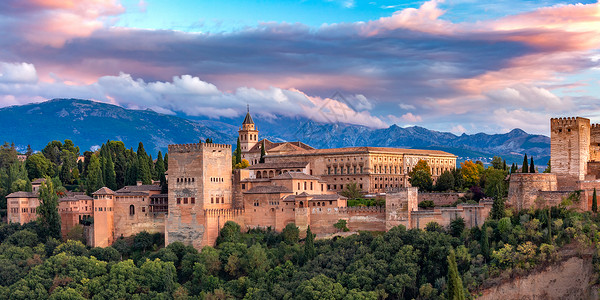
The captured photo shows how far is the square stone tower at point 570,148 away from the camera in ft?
179

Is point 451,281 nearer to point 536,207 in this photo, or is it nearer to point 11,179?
point 536,207

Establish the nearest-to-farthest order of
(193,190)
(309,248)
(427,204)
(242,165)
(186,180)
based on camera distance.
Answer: (309,248), (193,190), (186,180), (427,204), (242,165)

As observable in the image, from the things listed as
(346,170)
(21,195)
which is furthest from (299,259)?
(21,195)

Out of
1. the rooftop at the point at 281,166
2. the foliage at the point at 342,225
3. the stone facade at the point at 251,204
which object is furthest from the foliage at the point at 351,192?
the foliage at the point at 342,225

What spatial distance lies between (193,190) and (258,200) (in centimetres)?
530

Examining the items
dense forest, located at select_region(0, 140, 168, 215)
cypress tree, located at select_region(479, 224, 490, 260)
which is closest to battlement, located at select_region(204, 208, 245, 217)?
dense forest, located at select_region(0, 140, 168, 215)

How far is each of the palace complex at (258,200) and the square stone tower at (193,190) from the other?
0.26 ft

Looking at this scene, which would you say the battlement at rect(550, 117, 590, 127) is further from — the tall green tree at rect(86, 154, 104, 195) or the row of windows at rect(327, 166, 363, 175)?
the tall green tree at rect(86, 154, 104, 195)

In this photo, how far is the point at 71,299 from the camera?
2094 inches

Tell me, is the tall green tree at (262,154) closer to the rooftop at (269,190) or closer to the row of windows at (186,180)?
the rooftop at (269,190)

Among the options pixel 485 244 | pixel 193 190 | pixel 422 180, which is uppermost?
pixel 422 180

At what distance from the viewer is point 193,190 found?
5944 centimetres

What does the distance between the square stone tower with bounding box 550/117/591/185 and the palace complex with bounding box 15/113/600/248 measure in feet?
0.23

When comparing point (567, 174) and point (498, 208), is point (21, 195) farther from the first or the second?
point (567, 174)
